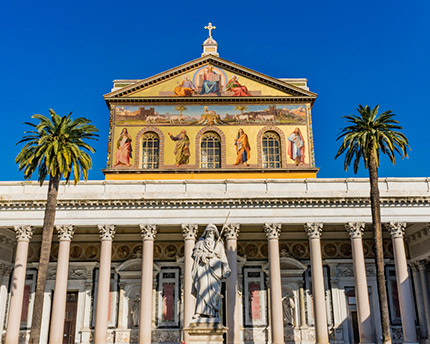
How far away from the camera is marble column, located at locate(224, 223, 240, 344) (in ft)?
93.5

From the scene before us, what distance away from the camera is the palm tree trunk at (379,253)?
84.4ft

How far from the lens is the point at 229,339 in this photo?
2834 centimetres

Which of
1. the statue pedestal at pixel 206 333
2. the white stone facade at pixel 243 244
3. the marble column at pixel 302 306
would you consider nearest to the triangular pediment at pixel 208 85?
the white stone facade at pixel 243 244

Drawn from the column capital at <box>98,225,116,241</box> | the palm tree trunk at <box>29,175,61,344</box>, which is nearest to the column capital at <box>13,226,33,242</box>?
the column capital at <box>98,225,116,241</box>

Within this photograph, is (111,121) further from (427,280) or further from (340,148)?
(427,280)

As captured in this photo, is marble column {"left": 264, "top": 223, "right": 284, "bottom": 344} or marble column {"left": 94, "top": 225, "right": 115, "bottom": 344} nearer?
marble column {"left": 264, "top": 223, "right": 284, "bottom": 344}

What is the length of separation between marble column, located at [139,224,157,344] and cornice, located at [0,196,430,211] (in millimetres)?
1633

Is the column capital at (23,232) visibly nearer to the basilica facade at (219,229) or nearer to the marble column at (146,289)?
the basilica facade at (219,229)

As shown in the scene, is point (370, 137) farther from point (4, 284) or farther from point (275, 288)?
point (4, 284)

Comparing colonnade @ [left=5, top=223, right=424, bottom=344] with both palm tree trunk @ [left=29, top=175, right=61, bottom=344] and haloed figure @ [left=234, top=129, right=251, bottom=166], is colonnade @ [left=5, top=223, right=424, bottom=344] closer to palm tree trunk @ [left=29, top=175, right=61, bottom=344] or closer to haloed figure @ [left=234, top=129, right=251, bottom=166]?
palm tree trunk @ [left=29, top=175, right=61, bottom=344]

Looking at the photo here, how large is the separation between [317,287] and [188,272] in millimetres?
7620

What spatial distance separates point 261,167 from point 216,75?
8216 mm

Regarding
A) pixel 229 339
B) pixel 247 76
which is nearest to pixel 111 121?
pixel 247 76

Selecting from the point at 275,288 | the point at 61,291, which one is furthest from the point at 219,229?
the point at 61,291
